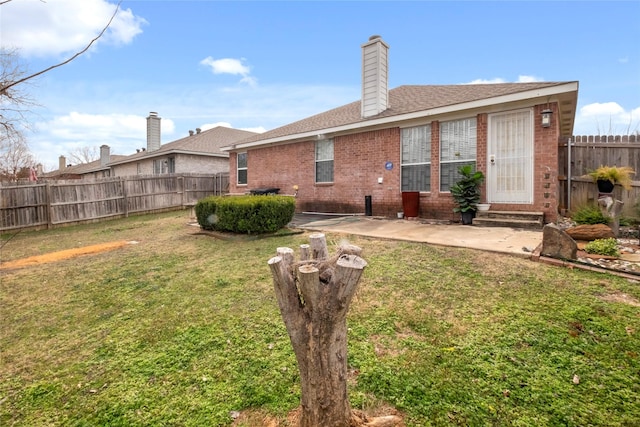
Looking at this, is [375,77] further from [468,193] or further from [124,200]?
[124,200]

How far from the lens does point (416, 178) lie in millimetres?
9297

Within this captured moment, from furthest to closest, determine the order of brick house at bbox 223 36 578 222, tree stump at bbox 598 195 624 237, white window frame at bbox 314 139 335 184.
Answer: white window frame at bbox 314 139 335 184 → brick house at bbox 223 36 578 222 → tree stump at bbox 598 195 624 237

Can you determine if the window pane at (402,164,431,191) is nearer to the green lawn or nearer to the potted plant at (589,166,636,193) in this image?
the potted plant at (589,166,636,193)

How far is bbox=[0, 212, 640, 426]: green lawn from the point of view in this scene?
6.88 ft

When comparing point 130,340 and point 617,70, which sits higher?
point 617,70

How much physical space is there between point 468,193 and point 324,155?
5.17m

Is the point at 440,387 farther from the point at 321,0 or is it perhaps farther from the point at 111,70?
the point at 111,70

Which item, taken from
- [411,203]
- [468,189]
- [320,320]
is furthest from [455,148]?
[320,320]

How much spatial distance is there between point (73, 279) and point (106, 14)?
408 centimetres

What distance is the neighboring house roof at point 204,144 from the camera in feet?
62.6

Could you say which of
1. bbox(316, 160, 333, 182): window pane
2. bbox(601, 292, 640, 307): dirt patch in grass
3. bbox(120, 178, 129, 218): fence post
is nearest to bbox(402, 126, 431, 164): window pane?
bbox(316, 160, 333, 182): window pane

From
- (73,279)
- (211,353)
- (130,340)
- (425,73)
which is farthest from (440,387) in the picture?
(425,73)

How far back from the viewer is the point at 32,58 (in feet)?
18.6

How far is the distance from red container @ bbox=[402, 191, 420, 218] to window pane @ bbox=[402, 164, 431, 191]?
0.27 metres
